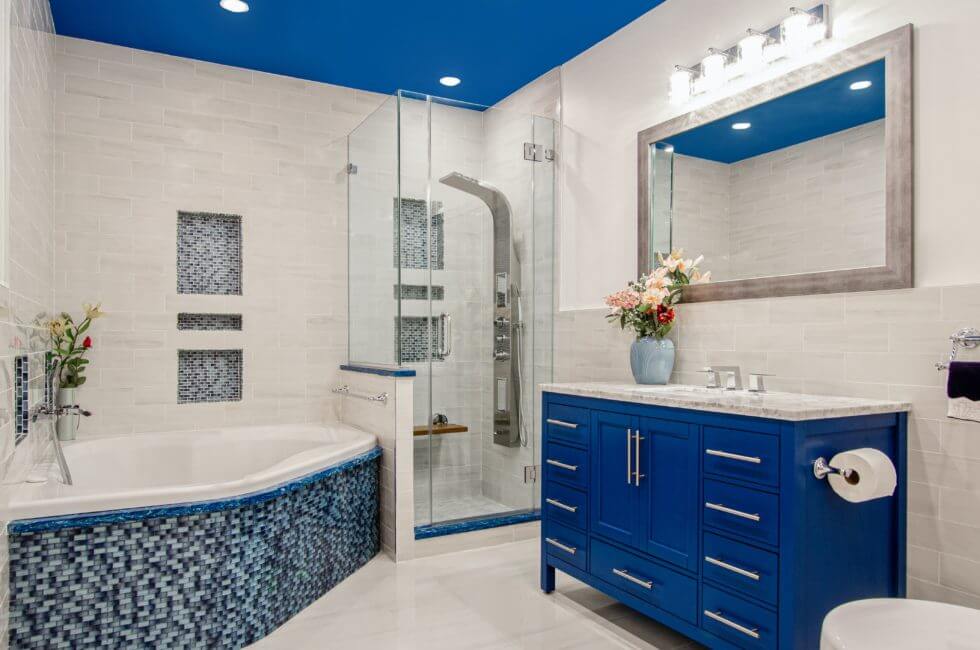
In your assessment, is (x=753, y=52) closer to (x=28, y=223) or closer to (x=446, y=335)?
(x=446, y=335)

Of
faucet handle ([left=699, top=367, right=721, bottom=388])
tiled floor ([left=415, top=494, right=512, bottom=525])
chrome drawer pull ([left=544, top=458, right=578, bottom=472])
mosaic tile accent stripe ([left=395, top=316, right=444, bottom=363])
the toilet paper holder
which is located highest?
mosaic tile accent stripe ([left=395, top=316, right=444, bottom=363])

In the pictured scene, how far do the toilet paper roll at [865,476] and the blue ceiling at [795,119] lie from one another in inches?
45.8

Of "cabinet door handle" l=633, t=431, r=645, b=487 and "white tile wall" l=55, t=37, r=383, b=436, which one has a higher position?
"white tile wall" l=55, t=37, r=383, b=436

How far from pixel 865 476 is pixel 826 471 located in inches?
4.2

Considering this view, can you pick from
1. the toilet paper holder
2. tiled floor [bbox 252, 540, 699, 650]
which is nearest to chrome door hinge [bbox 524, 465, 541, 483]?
tiled floor [bbox 252, 540, 699, 650]

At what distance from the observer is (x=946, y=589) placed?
195cm

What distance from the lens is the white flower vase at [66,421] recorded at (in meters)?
3.34

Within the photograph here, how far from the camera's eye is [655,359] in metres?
2.82

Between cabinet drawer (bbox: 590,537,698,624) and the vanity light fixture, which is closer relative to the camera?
cabinet drawer (bbox: 590,537,698,624)

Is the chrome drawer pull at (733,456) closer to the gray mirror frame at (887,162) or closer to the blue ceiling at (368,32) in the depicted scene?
the gray mirror frame at (887,162)

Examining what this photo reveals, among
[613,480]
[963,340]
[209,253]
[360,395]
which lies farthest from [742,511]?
[209,253]

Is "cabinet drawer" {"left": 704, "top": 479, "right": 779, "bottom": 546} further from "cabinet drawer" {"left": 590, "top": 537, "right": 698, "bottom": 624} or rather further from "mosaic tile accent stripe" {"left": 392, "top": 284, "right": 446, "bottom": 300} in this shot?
"mosaic tile accent stripe" {"left": 392, "top": 284, "right": 446, "bottom": 300}

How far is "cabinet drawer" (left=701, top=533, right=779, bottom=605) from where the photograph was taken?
6.09 feet

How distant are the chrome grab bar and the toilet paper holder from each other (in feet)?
7.08
